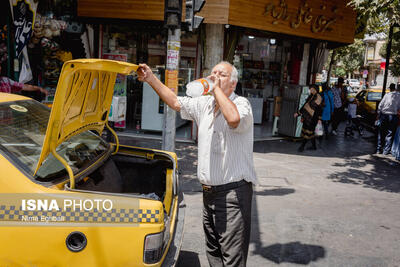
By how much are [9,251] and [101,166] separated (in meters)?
1.20

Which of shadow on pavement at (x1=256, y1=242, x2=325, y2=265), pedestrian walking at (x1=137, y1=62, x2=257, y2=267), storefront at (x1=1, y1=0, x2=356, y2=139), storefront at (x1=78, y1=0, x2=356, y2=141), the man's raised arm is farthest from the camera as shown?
storefront at (x1=78, y1=0, x2=356, y2=141)

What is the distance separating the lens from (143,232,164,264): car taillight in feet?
8.05

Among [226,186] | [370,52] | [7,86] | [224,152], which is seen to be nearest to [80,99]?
[224,152]

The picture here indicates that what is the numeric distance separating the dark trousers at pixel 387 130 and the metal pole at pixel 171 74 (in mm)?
6815

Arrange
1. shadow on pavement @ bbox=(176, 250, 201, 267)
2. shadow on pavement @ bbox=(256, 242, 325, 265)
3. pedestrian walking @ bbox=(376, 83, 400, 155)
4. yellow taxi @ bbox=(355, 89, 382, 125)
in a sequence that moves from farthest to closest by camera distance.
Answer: yellow taxi @ bbox=(355, 89, 382, 125)
pedestrian walking @ bbox=(376, 83, 400, 155)
shadow on pavement @ bbox=(256, 242, 325, 265)
shadow on pavement @ bbox=(176, 250, 201, 267)

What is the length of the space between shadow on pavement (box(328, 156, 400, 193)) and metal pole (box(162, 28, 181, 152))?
358 centimetres

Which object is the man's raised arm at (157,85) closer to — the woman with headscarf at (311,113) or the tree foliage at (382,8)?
the tree foliage at (382,8)

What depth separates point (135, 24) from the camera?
10859 millimetres

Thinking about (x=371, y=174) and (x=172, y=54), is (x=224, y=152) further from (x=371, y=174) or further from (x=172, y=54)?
(x=371, y=174)

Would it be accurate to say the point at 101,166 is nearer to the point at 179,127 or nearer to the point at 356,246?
the point at 356,246

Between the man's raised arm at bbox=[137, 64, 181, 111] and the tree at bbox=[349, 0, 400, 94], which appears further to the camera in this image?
the tree at bbox=[349, 0, 400, 94]

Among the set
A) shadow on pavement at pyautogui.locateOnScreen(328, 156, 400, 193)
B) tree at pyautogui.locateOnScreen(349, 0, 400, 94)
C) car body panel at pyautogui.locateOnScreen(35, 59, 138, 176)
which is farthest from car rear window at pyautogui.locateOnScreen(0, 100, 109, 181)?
shadow on pavement at pyautogui.locateOnScreen(328, 156, 400, 193)

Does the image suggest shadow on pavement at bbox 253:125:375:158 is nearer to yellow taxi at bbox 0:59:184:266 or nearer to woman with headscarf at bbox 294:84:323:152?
woman with headscarf at bbox 294:84:323:152

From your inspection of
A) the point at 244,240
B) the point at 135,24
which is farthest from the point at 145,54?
the point at 244,240
